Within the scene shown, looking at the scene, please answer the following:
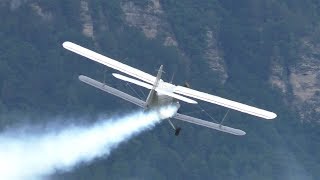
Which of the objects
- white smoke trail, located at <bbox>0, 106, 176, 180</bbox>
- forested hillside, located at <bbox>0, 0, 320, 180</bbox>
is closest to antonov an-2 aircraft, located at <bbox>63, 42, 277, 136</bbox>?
white smoke trail, located at <bbox>0, 106, 176, 180</bbox>

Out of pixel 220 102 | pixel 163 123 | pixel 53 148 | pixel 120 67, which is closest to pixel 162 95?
pixel 220 102

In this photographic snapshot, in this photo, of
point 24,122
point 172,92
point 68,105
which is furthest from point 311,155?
point 172,92

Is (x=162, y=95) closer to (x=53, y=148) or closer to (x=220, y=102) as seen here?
(x=220, y=102)

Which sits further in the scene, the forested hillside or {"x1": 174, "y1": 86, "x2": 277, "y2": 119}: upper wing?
the forested hillside

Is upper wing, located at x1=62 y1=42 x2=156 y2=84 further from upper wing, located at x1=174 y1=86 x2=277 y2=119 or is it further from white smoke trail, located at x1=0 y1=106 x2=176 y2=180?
white smoke trail, located at x1=0 y1=106 x2=176 y2=180

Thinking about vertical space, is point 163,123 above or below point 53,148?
below

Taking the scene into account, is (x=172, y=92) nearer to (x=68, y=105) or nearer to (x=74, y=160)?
(x=74, y=160)

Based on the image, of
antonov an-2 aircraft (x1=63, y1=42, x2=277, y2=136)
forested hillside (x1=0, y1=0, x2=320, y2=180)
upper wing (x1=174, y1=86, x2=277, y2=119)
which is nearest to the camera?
antonov an-2 aircraft (x1=63, y1=42, x2=277, y2=136)

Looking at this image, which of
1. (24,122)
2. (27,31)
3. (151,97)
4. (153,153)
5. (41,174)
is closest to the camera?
(151,97)

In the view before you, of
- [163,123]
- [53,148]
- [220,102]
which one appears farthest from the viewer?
[163,123]
